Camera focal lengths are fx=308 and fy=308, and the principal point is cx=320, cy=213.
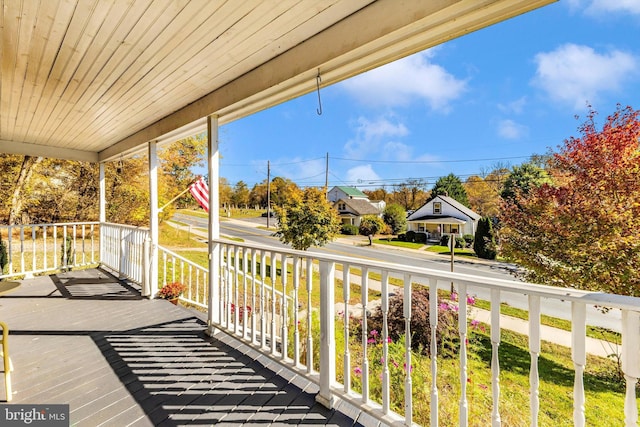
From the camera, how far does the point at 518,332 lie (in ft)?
18.1

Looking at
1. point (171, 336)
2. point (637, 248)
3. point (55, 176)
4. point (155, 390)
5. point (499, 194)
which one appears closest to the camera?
point (155, 390)

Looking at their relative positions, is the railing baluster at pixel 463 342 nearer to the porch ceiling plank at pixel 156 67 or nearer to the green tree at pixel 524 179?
the porch ceiling plank at pixel 156 67

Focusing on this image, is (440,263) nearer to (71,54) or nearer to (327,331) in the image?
(327,331)

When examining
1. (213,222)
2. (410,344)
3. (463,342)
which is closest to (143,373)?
(213,222)

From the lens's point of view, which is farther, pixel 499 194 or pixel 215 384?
pixel 499 194

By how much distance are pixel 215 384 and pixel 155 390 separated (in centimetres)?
37

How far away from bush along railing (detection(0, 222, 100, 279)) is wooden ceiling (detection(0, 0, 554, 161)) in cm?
255

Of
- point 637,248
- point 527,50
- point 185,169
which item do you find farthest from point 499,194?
point 185,169

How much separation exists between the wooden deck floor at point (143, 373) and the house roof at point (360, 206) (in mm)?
7357

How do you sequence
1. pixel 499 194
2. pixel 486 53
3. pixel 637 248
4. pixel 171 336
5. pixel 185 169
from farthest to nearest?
pixel 185 169
pixel 486 53
pixel 499 194
pixel 637 248
pixel 171 336

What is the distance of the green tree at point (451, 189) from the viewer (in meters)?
5.06

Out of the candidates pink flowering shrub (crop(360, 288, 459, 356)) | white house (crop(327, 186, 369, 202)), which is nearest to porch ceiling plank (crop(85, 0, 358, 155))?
pink flowering shrub (crop(360, 288, 459, 356))

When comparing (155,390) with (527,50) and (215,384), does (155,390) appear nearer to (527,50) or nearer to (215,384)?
(215,384)

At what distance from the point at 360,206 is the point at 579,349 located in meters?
10.5
